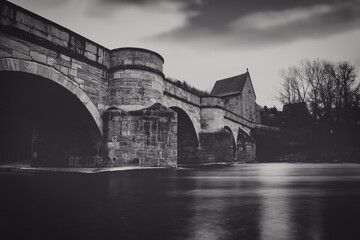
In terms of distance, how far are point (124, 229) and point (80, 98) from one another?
25.5 feet

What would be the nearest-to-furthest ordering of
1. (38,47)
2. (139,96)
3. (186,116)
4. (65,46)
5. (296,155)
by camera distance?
1. (38,47)
2. (65,46)
3. (139,96)
4. (186,116)
5. (296,155)

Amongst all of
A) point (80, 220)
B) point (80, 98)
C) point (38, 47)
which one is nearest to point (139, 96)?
point (80, 98)

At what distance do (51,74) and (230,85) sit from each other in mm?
35674

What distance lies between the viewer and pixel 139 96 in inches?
400

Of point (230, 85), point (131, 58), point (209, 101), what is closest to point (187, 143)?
point (209, 101)

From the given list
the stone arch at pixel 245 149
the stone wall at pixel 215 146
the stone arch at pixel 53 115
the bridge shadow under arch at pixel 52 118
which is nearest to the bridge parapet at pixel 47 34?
the stone arch at pixel 53 115

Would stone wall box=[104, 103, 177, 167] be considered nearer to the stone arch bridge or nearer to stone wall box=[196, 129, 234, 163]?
the stone arch bridge

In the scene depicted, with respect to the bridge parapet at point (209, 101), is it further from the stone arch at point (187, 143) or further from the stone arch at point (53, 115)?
the stone arch at point (53, 115)

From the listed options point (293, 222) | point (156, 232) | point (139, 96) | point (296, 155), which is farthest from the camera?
point (296, 155)

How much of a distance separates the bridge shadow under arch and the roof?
31340 mm

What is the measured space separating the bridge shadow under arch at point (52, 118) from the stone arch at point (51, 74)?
12 cm

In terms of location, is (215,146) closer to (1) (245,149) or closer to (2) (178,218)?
(1) (245,149)

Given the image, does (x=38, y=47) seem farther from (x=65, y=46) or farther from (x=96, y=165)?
(x=96, y=165)

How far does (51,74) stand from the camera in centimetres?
775
